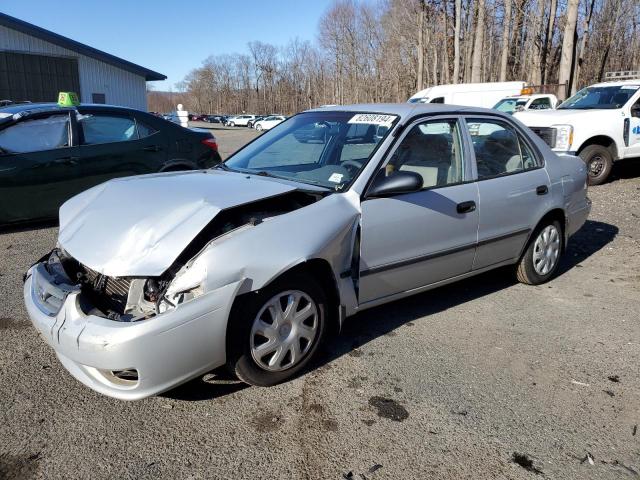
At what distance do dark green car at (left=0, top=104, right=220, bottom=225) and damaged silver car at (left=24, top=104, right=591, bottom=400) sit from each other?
3110 mm

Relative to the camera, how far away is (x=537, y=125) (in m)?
10.2

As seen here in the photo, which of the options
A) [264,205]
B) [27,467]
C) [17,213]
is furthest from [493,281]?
[17,213]

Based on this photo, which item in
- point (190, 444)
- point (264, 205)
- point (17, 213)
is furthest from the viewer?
point (17, 213)

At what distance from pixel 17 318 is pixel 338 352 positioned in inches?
97.5

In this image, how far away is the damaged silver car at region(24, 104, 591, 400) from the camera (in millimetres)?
2586

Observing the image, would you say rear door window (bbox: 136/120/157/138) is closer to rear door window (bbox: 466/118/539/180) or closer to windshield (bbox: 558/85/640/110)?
rear door window (bbox: 466/118/539/180)

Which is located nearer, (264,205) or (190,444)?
(190,444)

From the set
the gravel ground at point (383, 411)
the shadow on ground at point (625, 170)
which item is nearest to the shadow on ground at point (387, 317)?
the gravel ground at point (383, 411)

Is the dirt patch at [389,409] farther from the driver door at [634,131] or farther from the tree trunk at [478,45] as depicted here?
the tree trunk at [478,45]

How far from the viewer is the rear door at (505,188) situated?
4.11m

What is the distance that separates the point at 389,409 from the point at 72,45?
24.2 metres

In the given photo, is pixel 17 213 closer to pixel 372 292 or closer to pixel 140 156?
pixel 140 156

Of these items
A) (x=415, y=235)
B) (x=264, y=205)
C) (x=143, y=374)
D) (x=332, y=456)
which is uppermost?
(x=264, y=205)

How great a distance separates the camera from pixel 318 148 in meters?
4.14
